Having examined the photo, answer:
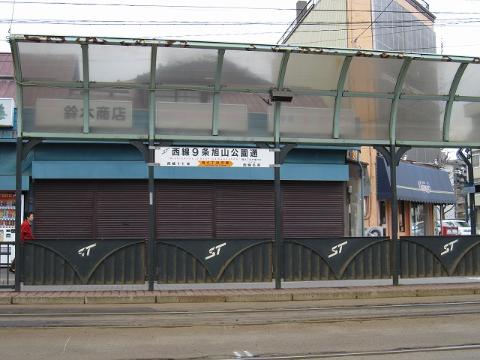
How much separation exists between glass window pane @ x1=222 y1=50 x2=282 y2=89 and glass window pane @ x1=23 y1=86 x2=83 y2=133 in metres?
3.16

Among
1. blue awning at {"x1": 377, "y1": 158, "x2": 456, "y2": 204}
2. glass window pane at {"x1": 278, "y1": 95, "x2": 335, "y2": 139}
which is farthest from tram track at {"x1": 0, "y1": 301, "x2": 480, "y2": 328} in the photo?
blue awning at {"x1": 377, "y1": 158, "x2": 456, "y2": 204}

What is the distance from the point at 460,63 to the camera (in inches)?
514

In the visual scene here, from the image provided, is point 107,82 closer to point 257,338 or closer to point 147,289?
point 147,289

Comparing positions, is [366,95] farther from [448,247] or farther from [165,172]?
[165,172]

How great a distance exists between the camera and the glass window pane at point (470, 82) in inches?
526

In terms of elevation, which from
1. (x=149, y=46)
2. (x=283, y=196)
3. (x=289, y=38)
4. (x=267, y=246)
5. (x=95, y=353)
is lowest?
(x=95, y=353)

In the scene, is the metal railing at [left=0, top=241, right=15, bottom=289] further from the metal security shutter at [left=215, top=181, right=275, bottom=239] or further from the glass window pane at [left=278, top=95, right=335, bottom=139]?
the metal security shutter at [left=215, top=181, right=275, bottom=239]

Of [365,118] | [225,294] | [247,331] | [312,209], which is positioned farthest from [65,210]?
[247,331]

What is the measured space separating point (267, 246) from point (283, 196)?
22.7ft

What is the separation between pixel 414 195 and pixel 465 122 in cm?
988

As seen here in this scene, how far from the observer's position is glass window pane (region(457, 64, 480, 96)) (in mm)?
13352

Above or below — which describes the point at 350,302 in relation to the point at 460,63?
below

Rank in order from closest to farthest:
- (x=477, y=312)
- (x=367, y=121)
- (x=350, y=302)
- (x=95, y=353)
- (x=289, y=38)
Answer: (x=95, y=353) → (x=477, y=312) → (x=350, y=302) → (x=367, y=121) → (x=289, y=38)

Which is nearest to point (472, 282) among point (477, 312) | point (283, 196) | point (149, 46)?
point (477, 312)
